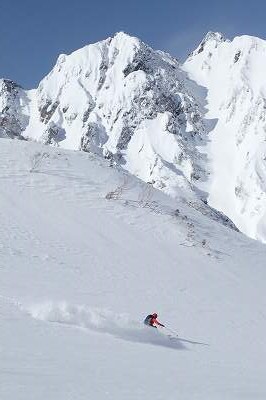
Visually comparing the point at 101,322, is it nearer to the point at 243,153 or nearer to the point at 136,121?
the point at 243,153

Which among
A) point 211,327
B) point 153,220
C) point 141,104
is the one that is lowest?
point 211,327

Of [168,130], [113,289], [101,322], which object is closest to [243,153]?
[168,130]

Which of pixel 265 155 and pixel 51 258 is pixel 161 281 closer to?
pixel 51 258

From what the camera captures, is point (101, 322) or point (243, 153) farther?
Result: point (243, 153)

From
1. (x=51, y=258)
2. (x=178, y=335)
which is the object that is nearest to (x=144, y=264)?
(x=51, y=258)

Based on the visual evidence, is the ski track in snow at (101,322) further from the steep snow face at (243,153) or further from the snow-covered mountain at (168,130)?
the snow-covered mountain at (168,130)

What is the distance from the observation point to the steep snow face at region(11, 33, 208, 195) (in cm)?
17100

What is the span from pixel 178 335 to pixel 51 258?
669 centimetres

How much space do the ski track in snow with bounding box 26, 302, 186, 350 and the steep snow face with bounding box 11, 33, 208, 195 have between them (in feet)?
474

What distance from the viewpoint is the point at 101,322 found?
566 inches

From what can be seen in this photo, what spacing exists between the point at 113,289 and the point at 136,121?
166 meters

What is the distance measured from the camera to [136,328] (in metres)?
15.0

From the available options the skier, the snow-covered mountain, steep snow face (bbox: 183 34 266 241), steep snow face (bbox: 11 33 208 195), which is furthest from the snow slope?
steep snow face (bbox: 11 33 208 195)

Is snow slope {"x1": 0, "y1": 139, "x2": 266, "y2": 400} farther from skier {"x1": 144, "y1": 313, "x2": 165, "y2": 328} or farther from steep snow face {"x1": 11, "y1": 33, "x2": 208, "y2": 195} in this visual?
steep snow face {"x1": 11, "y1": 33, "x2": 208, "y2": 195}
